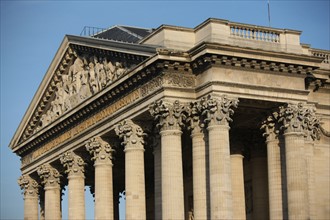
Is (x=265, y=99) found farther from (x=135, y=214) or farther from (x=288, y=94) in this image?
(x=135, y=214)

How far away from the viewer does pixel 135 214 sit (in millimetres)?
60375

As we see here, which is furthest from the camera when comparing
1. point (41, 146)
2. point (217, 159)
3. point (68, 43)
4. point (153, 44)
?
point (41, 146)

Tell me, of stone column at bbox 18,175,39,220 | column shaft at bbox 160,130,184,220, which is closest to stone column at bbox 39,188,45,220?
stone column at bbox 18,175,39,220

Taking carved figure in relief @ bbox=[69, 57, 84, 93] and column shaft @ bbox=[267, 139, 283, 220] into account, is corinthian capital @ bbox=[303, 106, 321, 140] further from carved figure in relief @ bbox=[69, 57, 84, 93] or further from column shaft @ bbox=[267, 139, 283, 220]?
carved figure in relief @ bbox=[69, 57, 84, 93]

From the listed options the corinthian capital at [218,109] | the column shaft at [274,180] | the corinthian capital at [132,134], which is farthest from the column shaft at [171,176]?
the column shaft at [274,180]

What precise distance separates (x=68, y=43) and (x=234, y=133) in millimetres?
15303

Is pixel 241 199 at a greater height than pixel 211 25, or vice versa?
pixel 211 25

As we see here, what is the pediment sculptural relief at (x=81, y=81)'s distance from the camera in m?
64.6

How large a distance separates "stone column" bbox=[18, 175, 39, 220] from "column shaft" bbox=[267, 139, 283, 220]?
30.6 meters

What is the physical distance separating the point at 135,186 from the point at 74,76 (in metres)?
14.4

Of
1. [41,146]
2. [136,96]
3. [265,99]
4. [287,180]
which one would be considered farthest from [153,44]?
[41,146]

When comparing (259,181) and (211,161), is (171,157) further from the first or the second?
(259,181)

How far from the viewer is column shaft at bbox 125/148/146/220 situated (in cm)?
6047

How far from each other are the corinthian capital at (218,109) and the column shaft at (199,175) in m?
1.87
